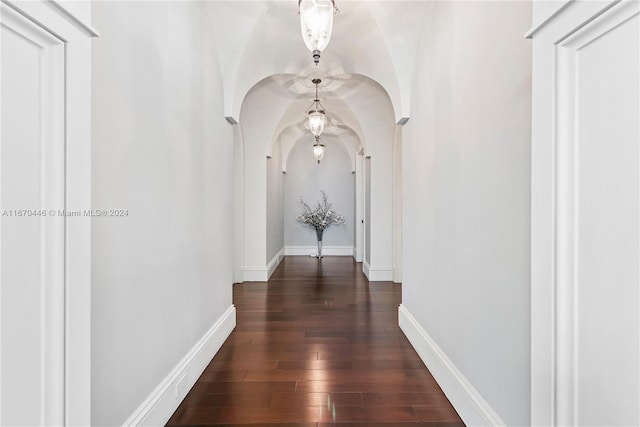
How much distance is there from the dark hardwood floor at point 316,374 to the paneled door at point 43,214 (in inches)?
46.9

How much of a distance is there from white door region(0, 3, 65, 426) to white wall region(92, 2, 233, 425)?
1.24 feet

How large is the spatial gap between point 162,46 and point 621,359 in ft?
7.68

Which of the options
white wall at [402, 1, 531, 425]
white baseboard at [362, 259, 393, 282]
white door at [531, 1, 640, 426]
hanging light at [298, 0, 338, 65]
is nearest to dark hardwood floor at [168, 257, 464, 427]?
white wall at [402, 1, 531, 425]

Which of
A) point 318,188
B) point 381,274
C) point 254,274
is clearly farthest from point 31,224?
point 318,188

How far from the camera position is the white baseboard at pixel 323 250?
891 centimetres

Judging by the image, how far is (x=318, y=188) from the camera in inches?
351

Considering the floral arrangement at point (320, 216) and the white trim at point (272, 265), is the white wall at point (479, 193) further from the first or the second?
the floral arrangement at point (320, 216)

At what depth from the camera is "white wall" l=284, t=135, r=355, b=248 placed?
29.0 feet

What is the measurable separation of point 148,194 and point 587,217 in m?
1.83

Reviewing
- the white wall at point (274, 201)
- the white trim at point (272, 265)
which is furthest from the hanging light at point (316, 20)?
the white trim at point (272, 265)

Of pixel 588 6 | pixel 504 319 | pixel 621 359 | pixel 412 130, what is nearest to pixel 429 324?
pixel 504 319

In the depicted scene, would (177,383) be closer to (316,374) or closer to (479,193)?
(316,374)

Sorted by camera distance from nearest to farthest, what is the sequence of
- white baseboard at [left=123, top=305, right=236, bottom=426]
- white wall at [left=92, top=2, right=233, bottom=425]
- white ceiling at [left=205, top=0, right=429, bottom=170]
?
white wall at [left=92, top=2, right=233, bottom=425], white baseboard at [left=123, top=305, right=236, bottom=426], white ceiling at [left=205, top=0, right=429, bottom=170]

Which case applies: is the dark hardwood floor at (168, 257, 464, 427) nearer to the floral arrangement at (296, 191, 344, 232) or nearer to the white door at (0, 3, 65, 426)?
the white door at (0, 3, 65, 426)
